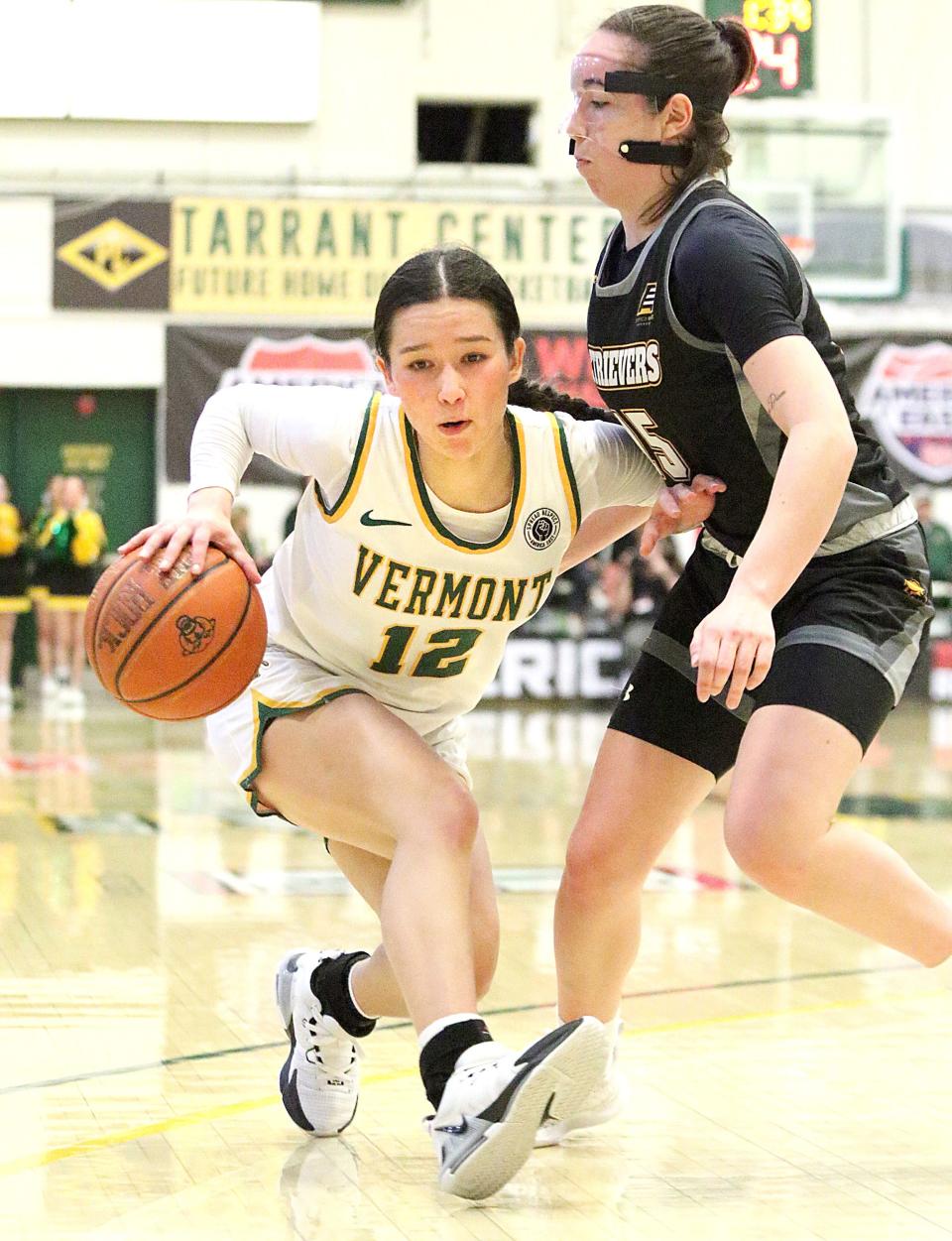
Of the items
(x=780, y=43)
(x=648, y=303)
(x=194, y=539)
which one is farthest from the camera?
(x=780, y=43)

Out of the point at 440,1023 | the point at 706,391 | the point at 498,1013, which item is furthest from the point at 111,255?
the point at 440,1023

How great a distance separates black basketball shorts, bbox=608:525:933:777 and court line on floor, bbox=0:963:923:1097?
1.11 m

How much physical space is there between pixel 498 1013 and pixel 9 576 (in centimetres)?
992

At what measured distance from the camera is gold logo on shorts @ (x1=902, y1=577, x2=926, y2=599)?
118 inches

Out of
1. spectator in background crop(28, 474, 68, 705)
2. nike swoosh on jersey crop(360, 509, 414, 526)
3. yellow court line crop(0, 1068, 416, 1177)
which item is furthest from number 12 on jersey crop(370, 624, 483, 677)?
spectator in background crop(28, 474, 68, 705)

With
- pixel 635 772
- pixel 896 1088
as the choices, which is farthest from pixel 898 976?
pixel 635 772

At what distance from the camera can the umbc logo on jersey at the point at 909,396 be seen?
49.1 ft

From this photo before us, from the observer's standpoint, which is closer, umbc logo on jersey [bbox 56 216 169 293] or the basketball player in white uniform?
the basketball player in white uniform

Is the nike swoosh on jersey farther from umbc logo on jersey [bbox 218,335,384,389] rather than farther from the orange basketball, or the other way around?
umbc logo on jersey [bbox 218,335,384,389]

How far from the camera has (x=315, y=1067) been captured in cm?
315

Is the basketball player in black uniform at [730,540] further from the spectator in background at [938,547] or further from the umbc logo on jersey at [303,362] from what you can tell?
the umbc logo on jersey at [303,362]

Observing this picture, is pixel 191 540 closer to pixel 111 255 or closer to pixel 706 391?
pixel 706 391

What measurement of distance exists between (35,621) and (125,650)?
12104 millimetres

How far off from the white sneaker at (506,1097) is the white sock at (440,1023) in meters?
0.05
